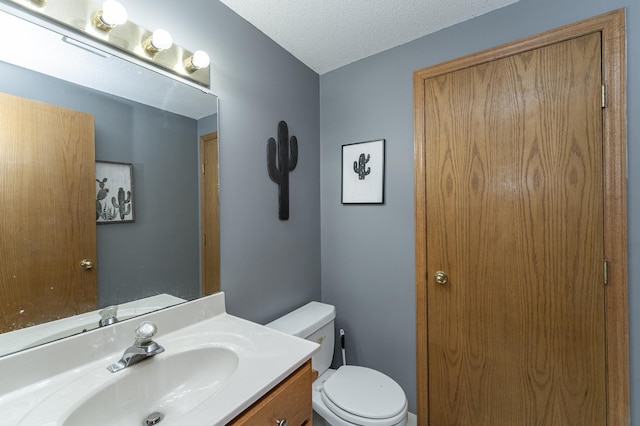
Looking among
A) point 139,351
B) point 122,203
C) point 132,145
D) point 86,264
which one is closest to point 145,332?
point 139,351

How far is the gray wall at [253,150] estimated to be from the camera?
1.16 meters

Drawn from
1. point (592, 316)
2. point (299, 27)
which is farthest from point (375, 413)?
point (299, 27)

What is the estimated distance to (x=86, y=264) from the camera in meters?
0.83

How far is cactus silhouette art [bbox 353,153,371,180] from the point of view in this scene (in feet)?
5.38

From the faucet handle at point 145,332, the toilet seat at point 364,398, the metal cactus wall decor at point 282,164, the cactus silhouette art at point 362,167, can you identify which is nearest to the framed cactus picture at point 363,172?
the cactus silhouette art at point 362,167

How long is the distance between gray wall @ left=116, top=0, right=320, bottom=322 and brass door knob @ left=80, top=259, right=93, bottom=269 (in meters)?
0.46

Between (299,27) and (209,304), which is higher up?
(299,27)

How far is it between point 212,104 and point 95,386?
1.06m

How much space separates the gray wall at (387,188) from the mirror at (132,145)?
2.92 feet

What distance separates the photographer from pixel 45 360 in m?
0.73

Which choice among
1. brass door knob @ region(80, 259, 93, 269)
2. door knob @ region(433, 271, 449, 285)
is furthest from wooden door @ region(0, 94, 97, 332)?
door knob @ region(433, 271, 449, 285)

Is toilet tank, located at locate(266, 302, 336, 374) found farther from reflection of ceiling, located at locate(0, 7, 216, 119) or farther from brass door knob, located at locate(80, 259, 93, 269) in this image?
reflection of ceiling, located at locate(0, 7, 216, 119)

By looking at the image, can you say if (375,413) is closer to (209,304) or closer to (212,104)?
(209,304)

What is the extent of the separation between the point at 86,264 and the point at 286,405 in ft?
2.50
